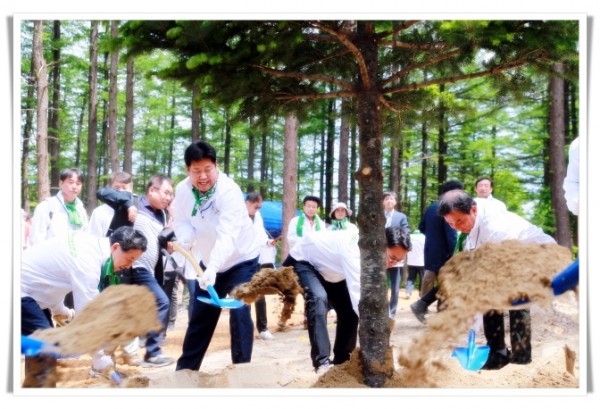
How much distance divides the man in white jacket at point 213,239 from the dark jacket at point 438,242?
2.46 m

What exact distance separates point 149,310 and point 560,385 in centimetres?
276

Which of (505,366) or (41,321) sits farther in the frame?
(505,366)

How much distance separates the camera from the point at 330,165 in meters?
22.6

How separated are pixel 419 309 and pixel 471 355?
1723 millimetres

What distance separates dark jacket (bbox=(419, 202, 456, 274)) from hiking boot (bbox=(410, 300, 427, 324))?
38cm

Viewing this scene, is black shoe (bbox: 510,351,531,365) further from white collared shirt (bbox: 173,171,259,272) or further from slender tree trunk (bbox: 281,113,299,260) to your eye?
slender tree trunk (bbox: 281,113,299,260)

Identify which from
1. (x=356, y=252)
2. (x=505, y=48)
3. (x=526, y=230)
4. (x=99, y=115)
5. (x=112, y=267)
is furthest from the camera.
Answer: (x=99, y=115)

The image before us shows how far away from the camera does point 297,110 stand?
175 inches

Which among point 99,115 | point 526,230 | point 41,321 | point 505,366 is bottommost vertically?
point 505,366

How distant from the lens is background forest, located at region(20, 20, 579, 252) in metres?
3.51

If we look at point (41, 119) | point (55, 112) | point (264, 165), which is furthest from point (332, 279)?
point (264, 165)

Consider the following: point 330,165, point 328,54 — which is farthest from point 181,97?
point 328,54

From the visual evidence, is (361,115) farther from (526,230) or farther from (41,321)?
(41,321)

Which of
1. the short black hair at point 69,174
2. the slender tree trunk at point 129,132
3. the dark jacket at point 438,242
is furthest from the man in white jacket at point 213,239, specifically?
the slender tree trunk at point 129,132
